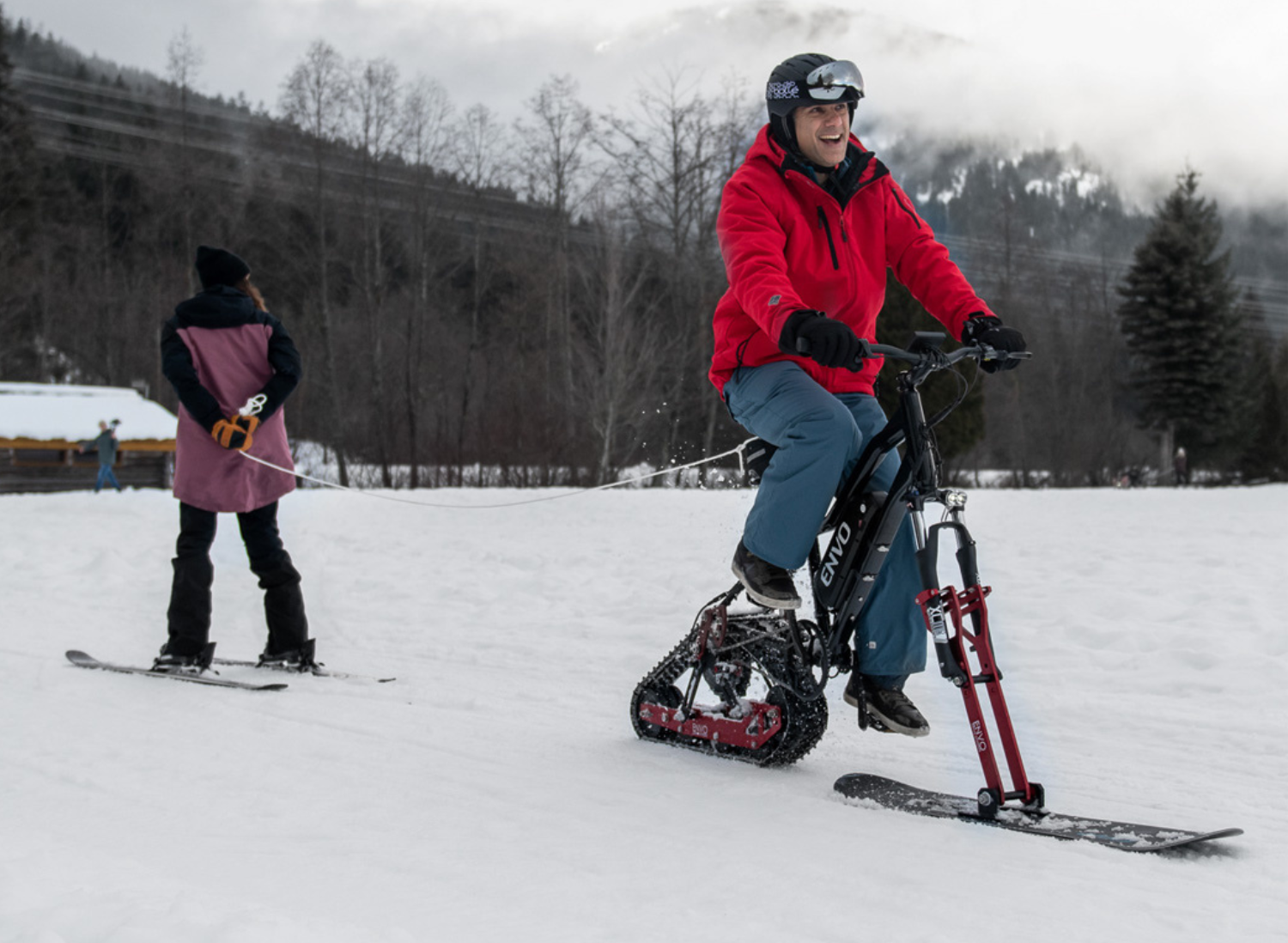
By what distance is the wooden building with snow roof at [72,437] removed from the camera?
2209 centimetres

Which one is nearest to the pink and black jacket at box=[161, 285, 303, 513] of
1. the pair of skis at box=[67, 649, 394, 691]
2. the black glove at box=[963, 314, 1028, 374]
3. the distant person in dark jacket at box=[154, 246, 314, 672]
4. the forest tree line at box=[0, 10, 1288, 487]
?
the distant person in dark jacket at box=[154, 246, 314, 672]

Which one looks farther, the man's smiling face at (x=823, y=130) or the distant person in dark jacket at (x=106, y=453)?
the distant person in dark jacket at (x=106, y=453)

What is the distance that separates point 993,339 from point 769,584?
3.19 feet

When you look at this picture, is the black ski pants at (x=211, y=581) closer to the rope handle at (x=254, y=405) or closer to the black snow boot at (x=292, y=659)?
the black snow boot at (x=292, y=659)

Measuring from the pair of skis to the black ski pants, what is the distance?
18 centimetres

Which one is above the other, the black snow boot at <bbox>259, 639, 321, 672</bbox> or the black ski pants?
the black ski pants

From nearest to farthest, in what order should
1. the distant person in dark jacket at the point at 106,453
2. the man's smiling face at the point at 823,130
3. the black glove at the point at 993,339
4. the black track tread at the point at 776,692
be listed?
1. the black glove at the point at 993,339
2. the man's smiling face at the point at 823,130
3. the black track tread at the point at 776,692
4. the distant person in dark jacket at the point at 106,453

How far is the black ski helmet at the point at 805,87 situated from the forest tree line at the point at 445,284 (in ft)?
60.5

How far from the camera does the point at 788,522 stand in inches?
120

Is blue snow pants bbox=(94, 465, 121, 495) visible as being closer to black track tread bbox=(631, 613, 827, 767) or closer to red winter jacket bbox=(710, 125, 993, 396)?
black track tread bbox=(631, 613, 827, 767)

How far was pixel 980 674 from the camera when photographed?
2641 millimetres

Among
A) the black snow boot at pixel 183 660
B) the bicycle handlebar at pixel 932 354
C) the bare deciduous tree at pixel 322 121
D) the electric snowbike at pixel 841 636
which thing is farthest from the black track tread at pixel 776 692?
the bare deciduous tree at pixel 322 121

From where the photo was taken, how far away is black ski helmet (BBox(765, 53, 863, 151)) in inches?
122

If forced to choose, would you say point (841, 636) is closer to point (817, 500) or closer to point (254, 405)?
point (817, 500)
